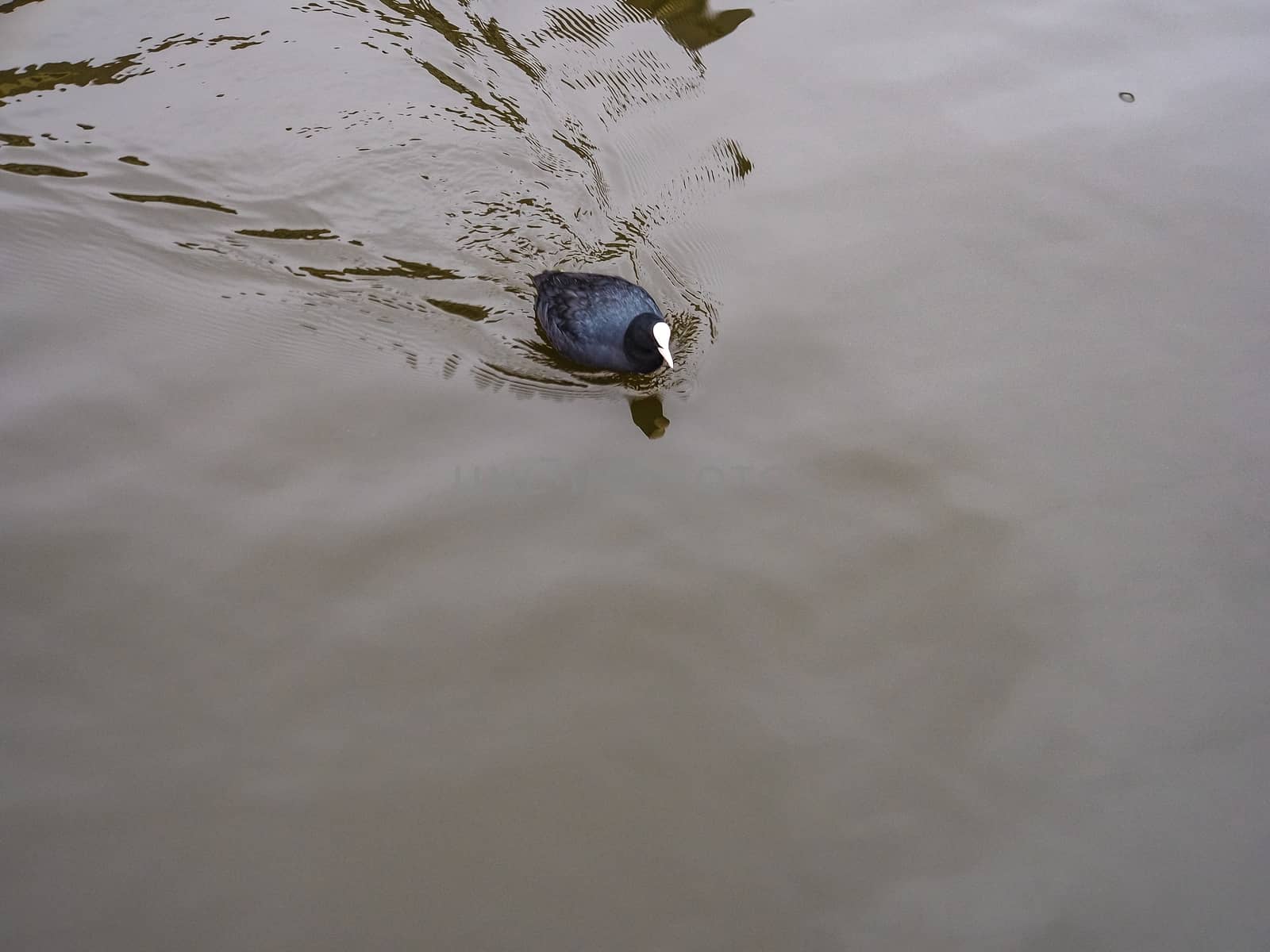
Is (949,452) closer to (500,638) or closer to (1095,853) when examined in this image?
(1095,853)

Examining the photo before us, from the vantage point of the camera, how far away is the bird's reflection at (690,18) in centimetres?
612

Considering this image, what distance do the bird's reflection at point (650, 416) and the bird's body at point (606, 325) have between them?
132 millimetres

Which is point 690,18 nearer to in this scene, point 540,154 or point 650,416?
point 540,154

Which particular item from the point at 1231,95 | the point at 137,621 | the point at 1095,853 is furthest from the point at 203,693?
the point at 1231,95

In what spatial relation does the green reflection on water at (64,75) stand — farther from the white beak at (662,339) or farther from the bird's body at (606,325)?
the white beak at (662,339)

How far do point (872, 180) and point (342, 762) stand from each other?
380cm

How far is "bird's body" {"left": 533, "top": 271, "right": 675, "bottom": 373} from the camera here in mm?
4492

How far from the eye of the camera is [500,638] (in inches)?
145

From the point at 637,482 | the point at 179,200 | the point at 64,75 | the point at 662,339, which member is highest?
the point at 64,75

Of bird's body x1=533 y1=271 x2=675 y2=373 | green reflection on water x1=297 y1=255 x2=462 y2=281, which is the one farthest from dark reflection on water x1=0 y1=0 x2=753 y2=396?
bird's body x1=533 y1=271 x2=675 y2=373

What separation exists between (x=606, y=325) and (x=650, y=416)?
439mm

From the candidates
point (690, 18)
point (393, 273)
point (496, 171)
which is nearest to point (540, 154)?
point (496, 171)

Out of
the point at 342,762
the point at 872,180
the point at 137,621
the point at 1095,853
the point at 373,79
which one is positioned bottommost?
the point at 1095,853

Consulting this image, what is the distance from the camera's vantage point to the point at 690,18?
6.22 metres
